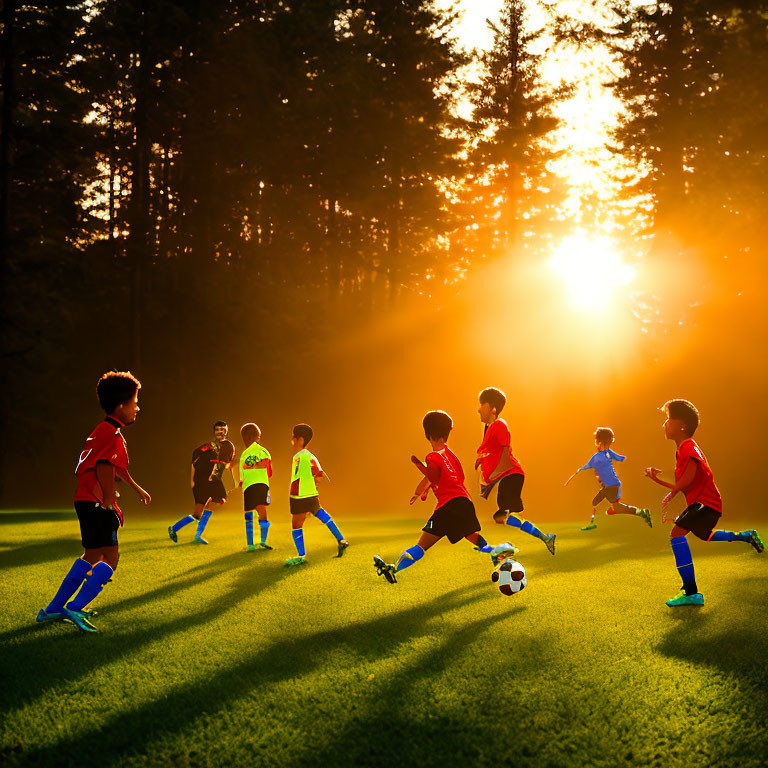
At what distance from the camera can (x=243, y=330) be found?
3450cm

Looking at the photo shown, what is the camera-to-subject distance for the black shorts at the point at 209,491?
1297 cm

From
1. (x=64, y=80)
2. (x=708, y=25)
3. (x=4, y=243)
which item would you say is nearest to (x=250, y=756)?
(x=4, y=243)

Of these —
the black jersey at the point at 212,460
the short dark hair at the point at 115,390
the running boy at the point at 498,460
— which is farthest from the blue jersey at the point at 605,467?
the short dark hair at the point at 115,390

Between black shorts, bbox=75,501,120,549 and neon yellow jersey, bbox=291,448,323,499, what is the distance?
13.5ft

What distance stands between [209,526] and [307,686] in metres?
12.5

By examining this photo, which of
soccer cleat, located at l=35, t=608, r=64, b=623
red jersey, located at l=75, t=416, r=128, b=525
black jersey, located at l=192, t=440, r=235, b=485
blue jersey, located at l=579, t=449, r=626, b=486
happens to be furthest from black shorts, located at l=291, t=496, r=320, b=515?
blue jersey, located at l=579, t=449, r=626, b=486

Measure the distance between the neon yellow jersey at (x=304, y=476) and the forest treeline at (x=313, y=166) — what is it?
18.6 meters

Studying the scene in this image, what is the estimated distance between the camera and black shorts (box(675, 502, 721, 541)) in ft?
24.2

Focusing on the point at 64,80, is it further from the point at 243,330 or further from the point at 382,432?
the point at 382,432

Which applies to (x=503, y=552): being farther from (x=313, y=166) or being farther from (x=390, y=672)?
(x=313, y=166)

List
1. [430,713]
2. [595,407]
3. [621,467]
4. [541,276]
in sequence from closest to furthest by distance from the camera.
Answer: [430,713] → [621,467] → [595,407] → [541,276]

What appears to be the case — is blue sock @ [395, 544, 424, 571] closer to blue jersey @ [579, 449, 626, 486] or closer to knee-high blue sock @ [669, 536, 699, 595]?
knee-high blue sock @ [669, 536, 699, 595]

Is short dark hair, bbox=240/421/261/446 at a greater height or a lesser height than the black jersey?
greater

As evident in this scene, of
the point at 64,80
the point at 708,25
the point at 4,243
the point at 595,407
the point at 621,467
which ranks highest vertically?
the point at 708,25
